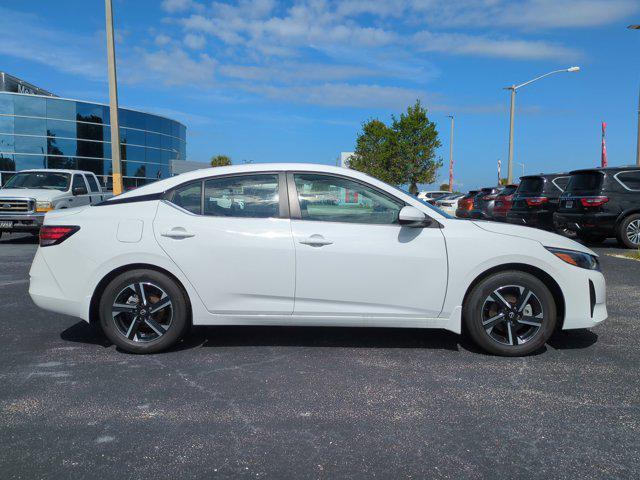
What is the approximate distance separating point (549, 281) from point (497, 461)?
198 cm

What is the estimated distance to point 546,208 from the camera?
512 inches

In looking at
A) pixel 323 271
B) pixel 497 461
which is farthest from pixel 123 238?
pixel 497 461

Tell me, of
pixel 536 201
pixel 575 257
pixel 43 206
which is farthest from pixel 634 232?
pixel 43 206

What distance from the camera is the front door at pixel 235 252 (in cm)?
409

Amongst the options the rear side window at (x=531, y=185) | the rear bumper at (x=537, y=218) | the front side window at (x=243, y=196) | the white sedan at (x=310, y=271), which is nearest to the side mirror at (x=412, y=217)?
the white sedan at (x=310, y=271)

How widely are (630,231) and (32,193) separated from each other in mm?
13724

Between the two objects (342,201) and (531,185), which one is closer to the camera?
(342,201)

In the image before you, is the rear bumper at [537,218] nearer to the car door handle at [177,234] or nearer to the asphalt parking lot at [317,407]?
the asphalt parking lot at [317,407]

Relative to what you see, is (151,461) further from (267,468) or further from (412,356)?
(412,356)

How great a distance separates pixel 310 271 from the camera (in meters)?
4.08

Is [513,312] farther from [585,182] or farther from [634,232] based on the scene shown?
[634,232]

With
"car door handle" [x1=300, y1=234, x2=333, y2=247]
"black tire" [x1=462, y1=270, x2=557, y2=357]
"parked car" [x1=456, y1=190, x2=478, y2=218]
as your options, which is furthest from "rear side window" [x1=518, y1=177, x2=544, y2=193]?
"car door handle" [x1=300, y1=234, x2=333, y2=247]

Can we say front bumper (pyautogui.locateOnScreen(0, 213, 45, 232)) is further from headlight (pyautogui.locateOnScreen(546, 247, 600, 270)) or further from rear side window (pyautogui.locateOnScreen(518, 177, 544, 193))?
rear side window (pyautogui.locateOnScreen(518, 177, 544, 193))

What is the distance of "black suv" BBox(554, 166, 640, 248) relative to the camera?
11180 mm
